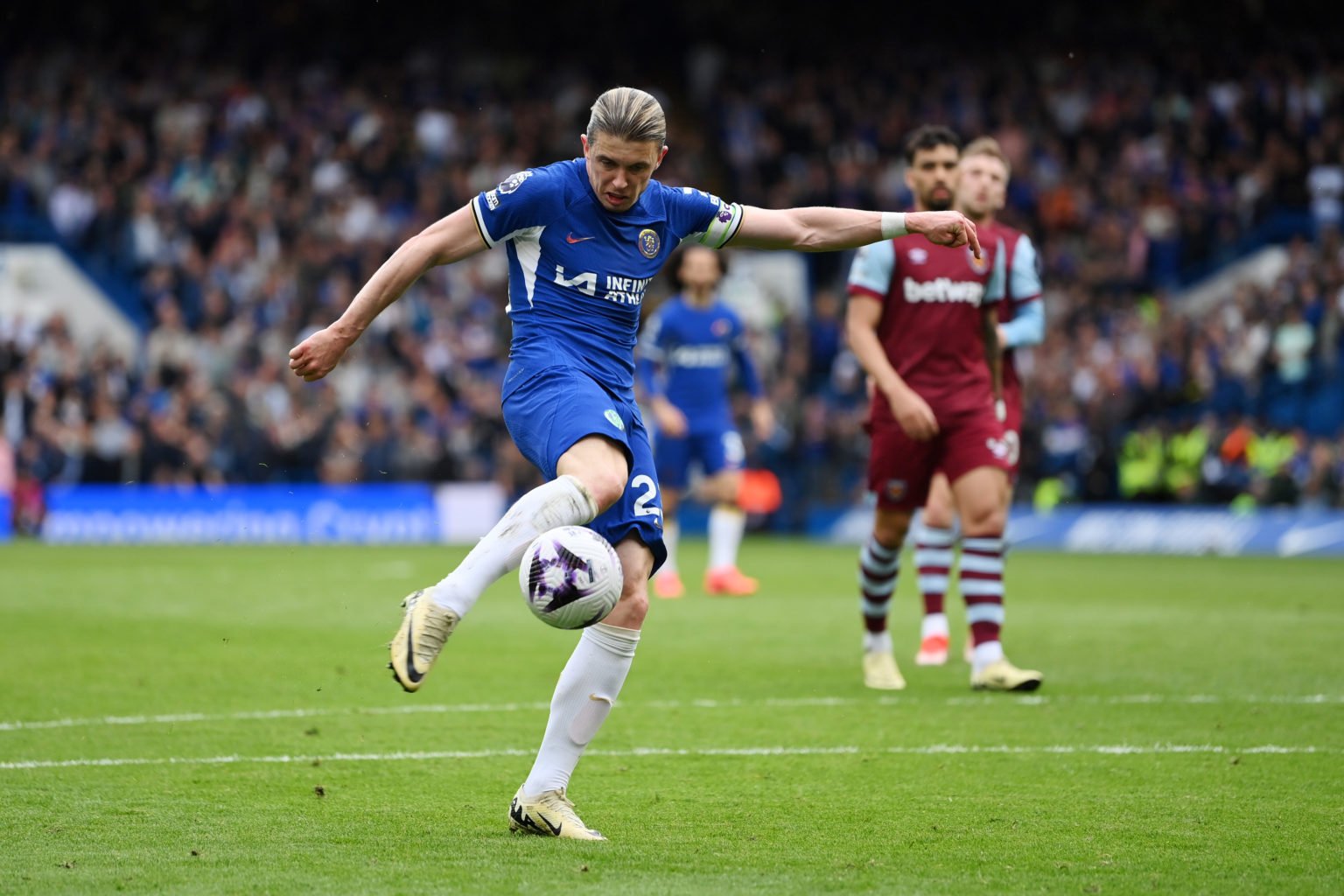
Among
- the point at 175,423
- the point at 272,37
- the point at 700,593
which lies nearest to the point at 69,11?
the point at 272,37

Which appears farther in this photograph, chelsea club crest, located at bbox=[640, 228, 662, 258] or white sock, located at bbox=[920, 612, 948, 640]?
white sock, located at bbox=[920, 612, 948, 640]

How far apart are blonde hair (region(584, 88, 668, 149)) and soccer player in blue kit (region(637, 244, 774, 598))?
9.63m

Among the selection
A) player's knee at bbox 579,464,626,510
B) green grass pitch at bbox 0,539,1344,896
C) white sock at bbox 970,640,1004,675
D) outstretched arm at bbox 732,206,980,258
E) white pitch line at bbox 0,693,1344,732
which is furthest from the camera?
white sock at bbox 970,640,1004,675

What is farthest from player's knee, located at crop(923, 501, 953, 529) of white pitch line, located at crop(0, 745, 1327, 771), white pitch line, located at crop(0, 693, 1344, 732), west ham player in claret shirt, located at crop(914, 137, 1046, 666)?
white pitch line, located at crop(0, 745, 1327, 771)

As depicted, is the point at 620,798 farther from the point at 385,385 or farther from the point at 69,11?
the point at 69,11

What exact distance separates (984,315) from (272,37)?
1100 inches

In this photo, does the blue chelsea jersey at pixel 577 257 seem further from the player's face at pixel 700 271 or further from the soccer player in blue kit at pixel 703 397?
the soccer player in blue kit at pixel 703 397

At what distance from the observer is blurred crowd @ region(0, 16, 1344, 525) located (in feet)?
83.7

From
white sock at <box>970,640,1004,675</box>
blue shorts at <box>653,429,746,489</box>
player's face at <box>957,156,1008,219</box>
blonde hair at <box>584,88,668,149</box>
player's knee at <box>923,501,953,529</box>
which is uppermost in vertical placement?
player's face at <box>957,156,1008,219</box>

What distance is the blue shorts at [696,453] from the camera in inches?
619

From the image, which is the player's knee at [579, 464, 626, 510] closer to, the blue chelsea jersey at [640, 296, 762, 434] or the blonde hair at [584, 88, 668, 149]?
the blonde hair at [584, 88, 668, 149]

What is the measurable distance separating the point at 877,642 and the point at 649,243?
4165mm

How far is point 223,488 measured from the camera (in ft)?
86.1

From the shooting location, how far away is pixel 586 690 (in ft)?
18.9
